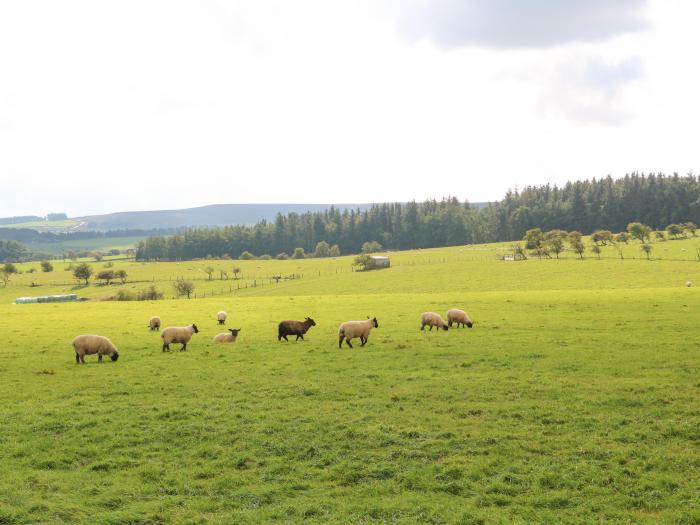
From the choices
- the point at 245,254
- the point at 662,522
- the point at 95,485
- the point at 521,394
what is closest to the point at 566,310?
the point at 521,394

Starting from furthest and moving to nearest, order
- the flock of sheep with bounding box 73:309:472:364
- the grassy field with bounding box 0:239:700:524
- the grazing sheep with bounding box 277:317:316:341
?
1. the grazing sheep with bounding box 277:317:316:341
2. the flock of sheep with bounding box 73:309:472:364
3. the grassy field with bounding box 0:239:700:524

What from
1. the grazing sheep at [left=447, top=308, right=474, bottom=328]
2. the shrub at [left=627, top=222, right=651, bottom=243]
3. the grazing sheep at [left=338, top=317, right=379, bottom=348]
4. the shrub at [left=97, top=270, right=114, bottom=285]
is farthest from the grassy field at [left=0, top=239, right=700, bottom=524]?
the shrub at [left=627, top=222, right=651, bottom=243]

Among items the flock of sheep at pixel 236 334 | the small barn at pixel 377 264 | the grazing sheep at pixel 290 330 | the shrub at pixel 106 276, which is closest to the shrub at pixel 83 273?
the shrub at pixel 106 276

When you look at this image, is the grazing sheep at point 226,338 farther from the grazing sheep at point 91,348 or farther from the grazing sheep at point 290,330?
the grazing sheep at point 91,348

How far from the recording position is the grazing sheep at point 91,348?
82.2ft

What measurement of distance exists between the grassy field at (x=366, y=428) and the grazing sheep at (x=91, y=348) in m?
0.67

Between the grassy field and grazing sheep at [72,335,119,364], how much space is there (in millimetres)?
670

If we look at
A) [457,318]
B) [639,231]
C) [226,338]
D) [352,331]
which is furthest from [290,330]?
[639,231]

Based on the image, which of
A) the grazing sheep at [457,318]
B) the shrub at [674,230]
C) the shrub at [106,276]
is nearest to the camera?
the grazing sheep at [457,318]

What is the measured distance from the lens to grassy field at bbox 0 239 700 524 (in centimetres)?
1109

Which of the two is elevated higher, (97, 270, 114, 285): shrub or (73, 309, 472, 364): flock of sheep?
(73, 309, 472, 364): flock of sheep

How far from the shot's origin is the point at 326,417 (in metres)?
16.0

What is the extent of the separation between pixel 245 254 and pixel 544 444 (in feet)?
622

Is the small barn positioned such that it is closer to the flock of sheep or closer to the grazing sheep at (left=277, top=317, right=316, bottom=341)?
the flock of sheep
